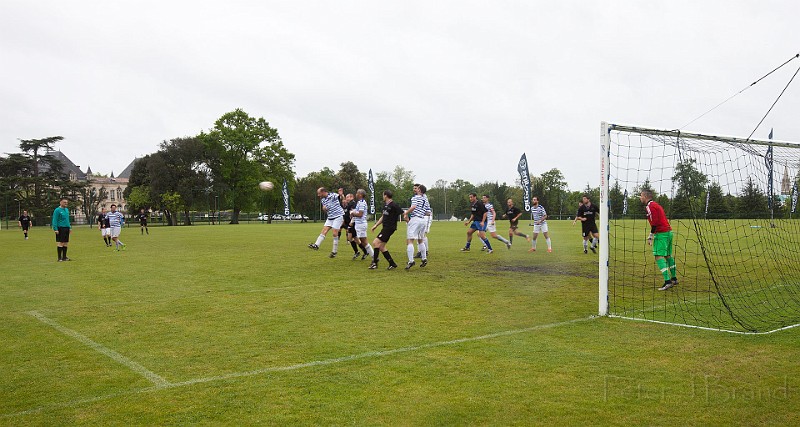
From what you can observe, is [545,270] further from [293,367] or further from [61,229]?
[61,229]

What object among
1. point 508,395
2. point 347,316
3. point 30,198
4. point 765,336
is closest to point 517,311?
point 347,316

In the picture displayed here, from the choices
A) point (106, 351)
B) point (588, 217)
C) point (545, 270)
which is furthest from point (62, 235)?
point (588, 217)

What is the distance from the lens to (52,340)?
690 centimetres

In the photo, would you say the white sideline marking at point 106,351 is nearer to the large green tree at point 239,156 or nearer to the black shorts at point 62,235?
the black shorts at point 62,235

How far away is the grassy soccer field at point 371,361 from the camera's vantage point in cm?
440

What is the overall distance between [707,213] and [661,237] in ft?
9.65

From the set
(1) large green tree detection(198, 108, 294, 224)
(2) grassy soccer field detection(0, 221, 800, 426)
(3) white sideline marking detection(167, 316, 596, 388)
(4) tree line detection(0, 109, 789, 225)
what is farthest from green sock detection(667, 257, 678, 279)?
(1) large green tree detection(198, 108, 294, 224)

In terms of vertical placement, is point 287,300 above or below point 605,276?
below

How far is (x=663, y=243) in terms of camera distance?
10.7 meters

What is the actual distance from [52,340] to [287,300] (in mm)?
3648

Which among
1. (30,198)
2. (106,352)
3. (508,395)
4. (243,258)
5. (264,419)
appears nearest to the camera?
(264,419)

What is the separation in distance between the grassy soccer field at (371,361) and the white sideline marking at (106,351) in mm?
→ 32

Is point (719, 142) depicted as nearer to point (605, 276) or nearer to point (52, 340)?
point (605, 276)

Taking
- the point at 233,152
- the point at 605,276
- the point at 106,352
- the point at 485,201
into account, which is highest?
the point at 233,152
